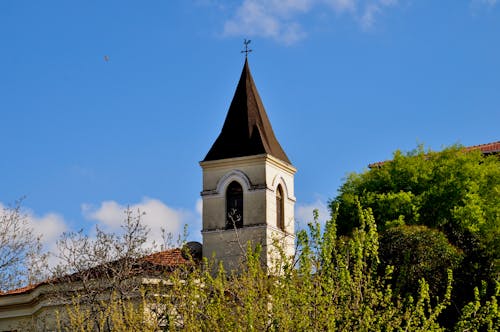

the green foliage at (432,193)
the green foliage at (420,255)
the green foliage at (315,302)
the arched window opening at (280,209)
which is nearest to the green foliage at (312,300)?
the green foliage at (315,302)

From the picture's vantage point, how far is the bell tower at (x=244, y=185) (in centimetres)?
3409

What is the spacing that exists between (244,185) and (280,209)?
1927 millimetres

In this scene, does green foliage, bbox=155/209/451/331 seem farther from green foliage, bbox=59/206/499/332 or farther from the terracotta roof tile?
the terracotta roof tile

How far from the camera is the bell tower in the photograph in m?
34.1

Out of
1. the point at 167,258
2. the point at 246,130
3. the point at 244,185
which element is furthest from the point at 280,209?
the point at 167,258

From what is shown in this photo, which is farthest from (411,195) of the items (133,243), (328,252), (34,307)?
(328,252)

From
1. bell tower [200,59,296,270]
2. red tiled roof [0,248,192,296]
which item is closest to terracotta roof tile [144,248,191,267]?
red tiled roof [0,248,192,296]

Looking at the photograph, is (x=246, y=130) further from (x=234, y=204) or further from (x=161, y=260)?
(x=161, y=260)

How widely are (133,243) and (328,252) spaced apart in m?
13.7

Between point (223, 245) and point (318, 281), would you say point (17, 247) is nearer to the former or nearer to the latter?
point (223, 245)

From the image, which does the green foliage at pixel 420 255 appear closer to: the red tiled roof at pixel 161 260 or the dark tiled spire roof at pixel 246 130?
the red tiled roof at pixel 161 260

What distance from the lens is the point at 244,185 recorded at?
34719mm

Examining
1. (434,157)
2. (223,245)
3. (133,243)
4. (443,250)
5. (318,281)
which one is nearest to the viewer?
(318,281)

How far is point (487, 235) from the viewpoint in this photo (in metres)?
28.5
